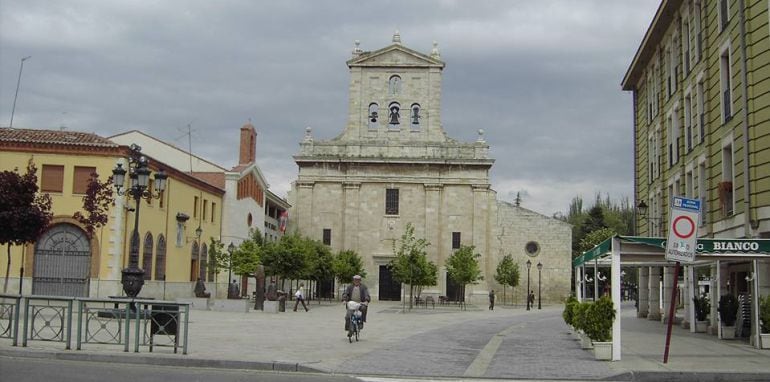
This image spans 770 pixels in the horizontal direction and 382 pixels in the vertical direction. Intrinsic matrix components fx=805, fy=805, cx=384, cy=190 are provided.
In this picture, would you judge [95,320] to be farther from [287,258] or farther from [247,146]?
[247,146]

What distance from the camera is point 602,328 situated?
1571 centimetres

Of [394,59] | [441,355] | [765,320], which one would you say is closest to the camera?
[441,355]

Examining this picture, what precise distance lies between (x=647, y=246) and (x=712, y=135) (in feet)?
30.1

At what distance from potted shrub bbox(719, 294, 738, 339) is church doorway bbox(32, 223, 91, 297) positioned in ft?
86.2

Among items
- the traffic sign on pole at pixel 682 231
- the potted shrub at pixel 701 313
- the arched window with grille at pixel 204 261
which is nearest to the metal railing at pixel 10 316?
the traffic sign on pole at pixel 682 231

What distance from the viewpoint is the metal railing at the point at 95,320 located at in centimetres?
1503

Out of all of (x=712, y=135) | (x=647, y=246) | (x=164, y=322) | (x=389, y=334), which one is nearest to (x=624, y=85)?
(x=712, y=135)

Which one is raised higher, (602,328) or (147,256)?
(147,256)

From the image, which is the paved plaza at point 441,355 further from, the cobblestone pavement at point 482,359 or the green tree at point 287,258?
the green tree at point 287,258

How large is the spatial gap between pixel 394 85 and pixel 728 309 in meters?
44.2

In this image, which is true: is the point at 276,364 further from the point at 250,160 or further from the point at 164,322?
the point at 250,160

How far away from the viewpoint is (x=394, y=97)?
63438 mm

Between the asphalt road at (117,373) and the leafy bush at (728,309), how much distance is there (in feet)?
43.8

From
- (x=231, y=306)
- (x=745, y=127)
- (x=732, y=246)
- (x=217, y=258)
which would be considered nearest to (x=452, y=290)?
(x=217, y=258)
